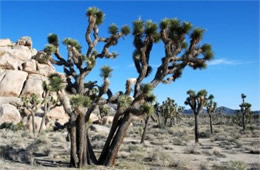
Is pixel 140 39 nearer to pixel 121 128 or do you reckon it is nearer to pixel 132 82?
pixel 132 82

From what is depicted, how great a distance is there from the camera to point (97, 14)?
9797mm

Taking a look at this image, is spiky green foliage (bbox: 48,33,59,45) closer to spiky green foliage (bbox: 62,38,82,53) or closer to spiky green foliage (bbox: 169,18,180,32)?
spiky green foliage (bbox: 62,38,82,53)

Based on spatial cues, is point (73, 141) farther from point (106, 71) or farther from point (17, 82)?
point (17, 82)

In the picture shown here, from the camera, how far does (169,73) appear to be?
9938 millimetres

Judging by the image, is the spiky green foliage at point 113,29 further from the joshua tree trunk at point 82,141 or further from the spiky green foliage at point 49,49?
the joshua tree trunk at point 82,141

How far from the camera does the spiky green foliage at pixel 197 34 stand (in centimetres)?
973

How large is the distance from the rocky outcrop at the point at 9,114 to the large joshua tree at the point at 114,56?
20239mm

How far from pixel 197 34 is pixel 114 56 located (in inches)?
119

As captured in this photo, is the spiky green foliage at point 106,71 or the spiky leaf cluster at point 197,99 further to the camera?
the spiky leaf cluster at point 197,99

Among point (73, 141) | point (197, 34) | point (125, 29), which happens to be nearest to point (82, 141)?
point (73, 141)

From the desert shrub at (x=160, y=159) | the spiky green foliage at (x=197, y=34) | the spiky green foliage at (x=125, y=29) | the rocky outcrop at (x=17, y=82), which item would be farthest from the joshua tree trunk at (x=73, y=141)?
the rocky outcrop at (x=17, y=82)

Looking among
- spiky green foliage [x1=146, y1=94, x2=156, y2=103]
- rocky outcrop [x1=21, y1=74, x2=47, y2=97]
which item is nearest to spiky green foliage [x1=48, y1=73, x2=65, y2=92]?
spiky green foliage [x1=146, y1=94, x2=156, y2=103]

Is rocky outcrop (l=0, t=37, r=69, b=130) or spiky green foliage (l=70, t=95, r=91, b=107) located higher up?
rocky outcrop (l=0, t=37, r=69, b=130)

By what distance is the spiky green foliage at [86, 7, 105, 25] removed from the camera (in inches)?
372
